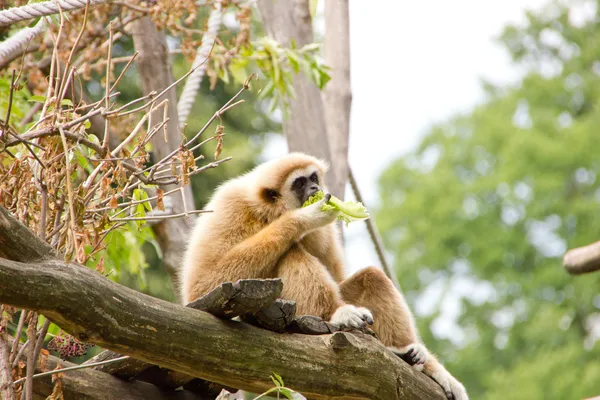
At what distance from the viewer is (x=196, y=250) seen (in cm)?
529

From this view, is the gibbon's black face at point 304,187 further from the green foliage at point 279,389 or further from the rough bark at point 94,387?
the green foliage at point 279,389

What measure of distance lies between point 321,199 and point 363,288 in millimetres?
638

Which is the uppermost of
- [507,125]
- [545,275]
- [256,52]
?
[256,52]

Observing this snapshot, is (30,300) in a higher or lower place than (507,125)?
higher

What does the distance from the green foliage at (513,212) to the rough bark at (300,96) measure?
1656 cm

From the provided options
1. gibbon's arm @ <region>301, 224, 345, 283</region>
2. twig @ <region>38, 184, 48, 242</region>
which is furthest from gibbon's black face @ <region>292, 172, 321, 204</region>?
twig @ <region>38, 184, 48, 242</region>

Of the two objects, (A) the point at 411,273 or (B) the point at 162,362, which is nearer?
(B) the point at 162,362

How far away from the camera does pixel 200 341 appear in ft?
13.3

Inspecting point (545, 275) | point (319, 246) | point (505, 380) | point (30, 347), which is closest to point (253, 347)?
point (30, 347)

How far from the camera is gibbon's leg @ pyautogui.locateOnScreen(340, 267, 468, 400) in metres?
5.20

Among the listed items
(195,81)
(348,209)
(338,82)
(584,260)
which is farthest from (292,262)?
(338,82)

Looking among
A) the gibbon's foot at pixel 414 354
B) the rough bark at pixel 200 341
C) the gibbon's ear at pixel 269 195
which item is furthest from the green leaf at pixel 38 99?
the gibbon's foot at pixel 414 354

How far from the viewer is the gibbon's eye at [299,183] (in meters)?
5.89

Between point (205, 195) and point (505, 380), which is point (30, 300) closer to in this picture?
point (205, 195)
